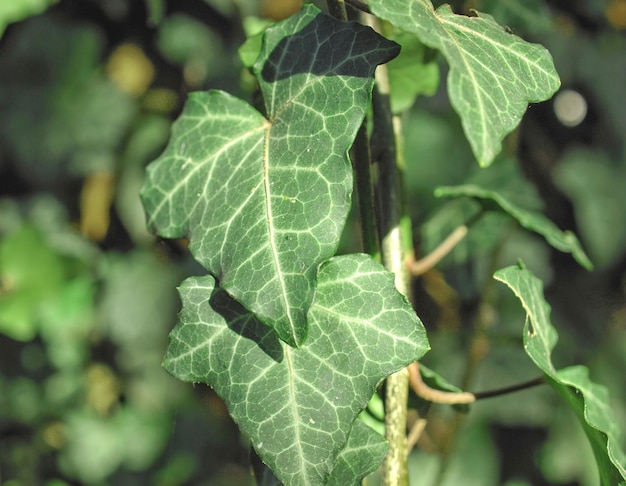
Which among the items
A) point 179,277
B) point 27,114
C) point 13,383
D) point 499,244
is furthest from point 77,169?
point 499,244

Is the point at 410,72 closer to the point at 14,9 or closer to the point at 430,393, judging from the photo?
the point at 430,393

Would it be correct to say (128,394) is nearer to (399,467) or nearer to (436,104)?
(436,104)

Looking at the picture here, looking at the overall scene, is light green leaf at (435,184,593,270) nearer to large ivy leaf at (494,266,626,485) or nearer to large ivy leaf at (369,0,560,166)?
large ivy leaf at (494,266,626,485)

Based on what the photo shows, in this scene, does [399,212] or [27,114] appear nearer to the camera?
[399,212]

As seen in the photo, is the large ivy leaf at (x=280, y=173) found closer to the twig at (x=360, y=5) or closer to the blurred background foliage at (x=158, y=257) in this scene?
the twig at (x=360, y=5)

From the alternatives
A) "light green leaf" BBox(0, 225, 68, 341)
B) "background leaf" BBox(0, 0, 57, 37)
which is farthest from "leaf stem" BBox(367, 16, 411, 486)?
"light green leaf" BBox(0, 225, 68, 341)

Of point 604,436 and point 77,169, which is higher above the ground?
point 604,436

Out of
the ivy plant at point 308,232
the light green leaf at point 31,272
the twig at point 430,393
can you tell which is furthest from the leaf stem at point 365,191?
the light green leaf at point 31,272

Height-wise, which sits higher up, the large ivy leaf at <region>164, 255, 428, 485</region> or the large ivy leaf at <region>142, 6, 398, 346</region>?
the large ivy leaf at <region>142, 6, 398, 346</region>
